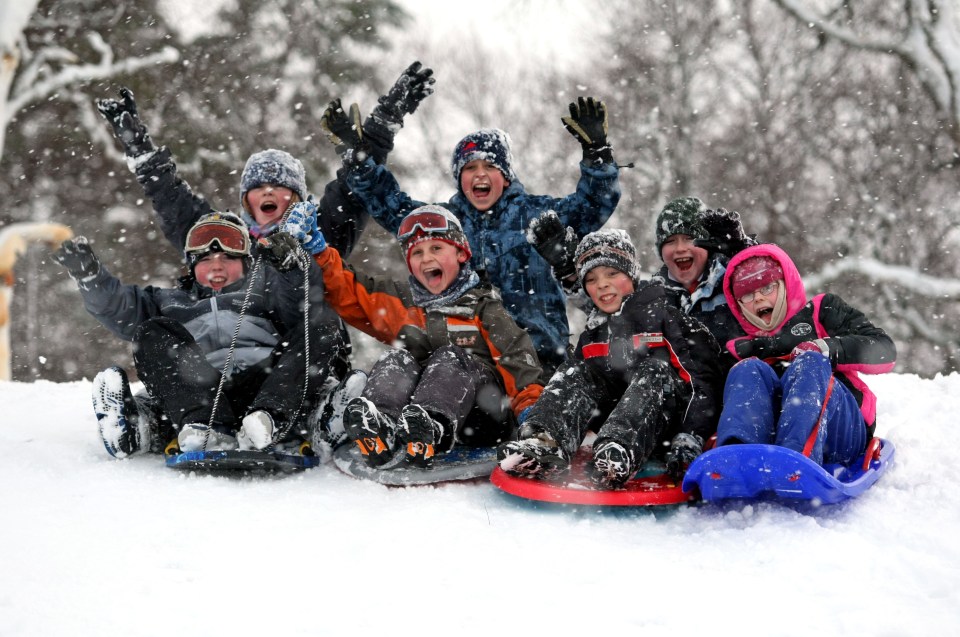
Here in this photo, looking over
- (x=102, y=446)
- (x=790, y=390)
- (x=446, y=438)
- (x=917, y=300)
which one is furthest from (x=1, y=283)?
(x=917, y=300)

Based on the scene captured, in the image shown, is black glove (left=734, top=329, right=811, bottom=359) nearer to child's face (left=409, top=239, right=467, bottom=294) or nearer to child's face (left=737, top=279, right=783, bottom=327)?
child's face (left=737, top=279, right=783, bottom=327)

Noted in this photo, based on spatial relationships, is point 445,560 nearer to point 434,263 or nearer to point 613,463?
point 613,463

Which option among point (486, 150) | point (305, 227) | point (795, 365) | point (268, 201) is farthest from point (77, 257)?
point (795, 365)

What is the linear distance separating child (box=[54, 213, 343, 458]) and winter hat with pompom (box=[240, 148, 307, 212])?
41 centimetres

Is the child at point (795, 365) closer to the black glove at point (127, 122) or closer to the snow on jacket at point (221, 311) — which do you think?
the snow on jacket at point (221, 311)

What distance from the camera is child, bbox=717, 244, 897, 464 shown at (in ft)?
8.33

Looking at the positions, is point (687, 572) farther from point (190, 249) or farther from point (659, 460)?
point (190, 249)

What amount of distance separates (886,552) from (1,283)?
12.5 meters

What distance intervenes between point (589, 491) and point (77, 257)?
7.18ft

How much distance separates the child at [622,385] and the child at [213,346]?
929 mm

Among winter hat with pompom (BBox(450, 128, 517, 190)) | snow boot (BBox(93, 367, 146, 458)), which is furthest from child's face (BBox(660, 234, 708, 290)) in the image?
snow boot (BBox(93, 367, 146, 458))

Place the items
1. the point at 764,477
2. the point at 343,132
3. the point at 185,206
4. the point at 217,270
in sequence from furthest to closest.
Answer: the point at 343,132 → the point at 185,206 → the point at 217,270 → the point at 764,477

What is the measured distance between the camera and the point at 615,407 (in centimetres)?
288

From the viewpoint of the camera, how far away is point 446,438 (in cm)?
292
